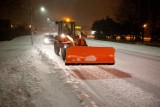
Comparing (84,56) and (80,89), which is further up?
(84,56)

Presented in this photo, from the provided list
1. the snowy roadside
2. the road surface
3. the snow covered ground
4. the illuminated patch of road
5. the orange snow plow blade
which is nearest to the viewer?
the snowy roadside

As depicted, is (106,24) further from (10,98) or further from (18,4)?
(10,98)

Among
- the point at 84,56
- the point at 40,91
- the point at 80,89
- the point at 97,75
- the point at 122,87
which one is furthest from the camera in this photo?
the point at 84,56

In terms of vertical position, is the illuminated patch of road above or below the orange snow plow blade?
below

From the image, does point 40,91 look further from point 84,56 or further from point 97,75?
point 84,56

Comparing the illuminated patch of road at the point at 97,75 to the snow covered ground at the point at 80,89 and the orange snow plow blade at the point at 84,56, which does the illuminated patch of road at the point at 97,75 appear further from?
the orange snow plow blade at the point at 84,56

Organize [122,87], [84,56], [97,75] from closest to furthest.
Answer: [122,87], [97,75], [84,56]

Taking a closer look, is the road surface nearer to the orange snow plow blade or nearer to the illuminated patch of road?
the illuminated patch of road

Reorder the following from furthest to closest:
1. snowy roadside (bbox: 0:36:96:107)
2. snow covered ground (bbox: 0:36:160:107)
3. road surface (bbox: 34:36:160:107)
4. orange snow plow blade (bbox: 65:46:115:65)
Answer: orange snow plow blade (bbox: 65:46:115:65), road surface (bbox: 34:36:160:107), snow covered ground (bbox: 0:36:160:107), snowy roadside (bbox: 0:36:96:107)

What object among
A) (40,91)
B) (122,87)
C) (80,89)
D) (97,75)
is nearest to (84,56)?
(97,75)

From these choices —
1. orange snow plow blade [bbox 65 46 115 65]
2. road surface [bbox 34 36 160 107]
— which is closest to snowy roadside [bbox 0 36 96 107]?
road surface [bbox 34 36 160 107]

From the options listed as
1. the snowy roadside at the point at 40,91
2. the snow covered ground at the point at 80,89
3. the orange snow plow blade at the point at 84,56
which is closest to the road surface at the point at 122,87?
the snow covered ground at the point at 80,89

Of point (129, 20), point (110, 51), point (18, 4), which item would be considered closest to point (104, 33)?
point (129, 20)

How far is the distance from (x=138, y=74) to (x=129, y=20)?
137 ft
